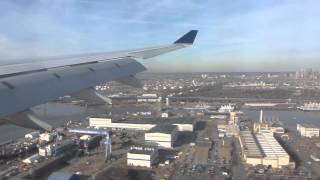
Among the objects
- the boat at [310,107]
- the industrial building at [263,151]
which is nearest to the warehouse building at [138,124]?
the industrial building at [263,151]

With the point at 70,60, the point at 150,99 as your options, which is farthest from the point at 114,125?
the point at 70,60

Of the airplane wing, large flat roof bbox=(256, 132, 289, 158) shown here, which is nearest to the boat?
large flat roof bbox=(256, 132, 289, 158)

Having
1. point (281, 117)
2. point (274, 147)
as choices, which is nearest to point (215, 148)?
point (274, 147)

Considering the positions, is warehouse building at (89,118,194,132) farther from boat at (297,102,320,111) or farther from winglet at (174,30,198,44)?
winglet at (174,30,198,44)

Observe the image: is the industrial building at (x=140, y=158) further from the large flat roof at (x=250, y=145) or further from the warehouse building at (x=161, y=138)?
the large flat roof at (x=250, y=145)

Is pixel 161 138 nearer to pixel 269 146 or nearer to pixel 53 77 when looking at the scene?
pixel 269 146
